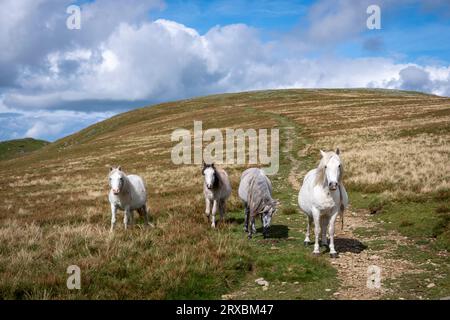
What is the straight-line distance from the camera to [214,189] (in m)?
12.5

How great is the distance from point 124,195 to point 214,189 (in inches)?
116

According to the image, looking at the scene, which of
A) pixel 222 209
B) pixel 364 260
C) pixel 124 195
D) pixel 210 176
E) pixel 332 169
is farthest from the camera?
pixel 222 209

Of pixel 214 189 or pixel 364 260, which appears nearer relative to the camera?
pixel 364 260

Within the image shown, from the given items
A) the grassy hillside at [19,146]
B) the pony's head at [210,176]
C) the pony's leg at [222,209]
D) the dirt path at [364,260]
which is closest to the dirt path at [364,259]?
the dirt path at [364,260]

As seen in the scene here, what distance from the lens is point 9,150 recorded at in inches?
5261

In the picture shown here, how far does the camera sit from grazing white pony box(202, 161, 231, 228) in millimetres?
11883

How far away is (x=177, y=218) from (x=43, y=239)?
4.42 meters

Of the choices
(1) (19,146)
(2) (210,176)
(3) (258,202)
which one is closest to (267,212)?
(3) (258,202)

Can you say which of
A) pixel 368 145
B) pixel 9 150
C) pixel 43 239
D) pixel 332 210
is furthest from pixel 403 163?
pixel 9 150

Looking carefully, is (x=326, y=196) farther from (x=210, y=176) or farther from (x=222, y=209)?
(x=222, y=209)

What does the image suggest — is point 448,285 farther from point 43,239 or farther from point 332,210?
point 43,239

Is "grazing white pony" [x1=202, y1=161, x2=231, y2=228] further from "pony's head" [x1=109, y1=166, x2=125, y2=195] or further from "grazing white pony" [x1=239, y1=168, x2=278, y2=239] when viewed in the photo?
"pony's head" [x1=109, y1=166, x2=125, y2=195]

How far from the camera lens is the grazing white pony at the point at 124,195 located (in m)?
11.3

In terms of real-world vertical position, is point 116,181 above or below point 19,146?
below
